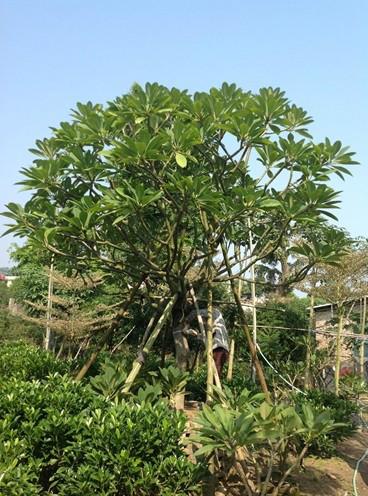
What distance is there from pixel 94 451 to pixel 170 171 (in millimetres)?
1889

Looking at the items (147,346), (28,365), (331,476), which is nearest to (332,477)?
(331,476)

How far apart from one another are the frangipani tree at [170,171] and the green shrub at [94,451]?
116cm

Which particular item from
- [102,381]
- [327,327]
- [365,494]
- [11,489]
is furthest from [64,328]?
[11,489]

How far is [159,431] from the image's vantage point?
3.05 m

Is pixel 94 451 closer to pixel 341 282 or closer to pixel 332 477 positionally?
pixel 332 477

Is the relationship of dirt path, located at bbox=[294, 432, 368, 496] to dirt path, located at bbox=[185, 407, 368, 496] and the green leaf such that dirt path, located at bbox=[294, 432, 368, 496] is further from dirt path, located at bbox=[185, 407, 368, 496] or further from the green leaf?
the green leaf

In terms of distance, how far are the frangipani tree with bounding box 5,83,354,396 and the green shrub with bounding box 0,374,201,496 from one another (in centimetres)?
116

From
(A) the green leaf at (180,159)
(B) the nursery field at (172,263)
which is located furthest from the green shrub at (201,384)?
(A) the green leaf at (180,159)

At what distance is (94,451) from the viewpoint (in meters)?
2.86

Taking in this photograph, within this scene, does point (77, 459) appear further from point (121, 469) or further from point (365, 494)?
point (365, 494)

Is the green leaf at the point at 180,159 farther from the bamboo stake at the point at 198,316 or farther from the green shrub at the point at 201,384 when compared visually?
the green shrub at the point at 201,384

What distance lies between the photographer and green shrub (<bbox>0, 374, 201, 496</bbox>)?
2.81 metres

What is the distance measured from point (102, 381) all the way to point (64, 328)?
7686mm

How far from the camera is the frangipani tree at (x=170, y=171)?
3.28 metres
